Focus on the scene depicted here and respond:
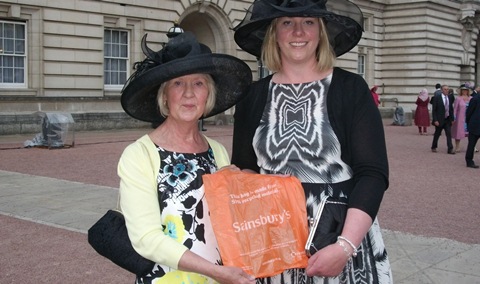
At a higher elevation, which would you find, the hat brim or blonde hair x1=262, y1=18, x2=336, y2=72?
blonde hair x1=262, y1=18, x2=336, y2=72

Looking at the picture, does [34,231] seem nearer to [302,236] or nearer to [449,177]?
[302,236]

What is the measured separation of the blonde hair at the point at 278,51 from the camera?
2.61 m

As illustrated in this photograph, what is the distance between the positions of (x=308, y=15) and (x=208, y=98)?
55cm

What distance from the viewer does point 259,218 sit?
2271 millimetres

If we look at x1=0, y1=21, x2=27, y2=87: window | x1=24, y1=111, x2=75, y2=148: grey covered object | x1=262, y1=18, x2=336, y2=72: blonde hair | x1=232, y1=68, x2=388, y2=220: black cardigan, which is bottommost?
x1=24, y1=111, x2=75, y2=148: grey covered object

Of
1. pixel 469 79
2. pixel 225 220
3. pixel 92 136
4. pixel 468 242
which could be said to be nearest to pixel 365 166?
pixel 225 220

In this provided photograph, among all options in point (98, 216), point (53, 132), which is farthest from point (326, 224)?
point (53, 132)

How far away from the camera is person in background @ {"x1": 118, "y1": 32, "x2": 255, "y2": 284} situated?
219 cm

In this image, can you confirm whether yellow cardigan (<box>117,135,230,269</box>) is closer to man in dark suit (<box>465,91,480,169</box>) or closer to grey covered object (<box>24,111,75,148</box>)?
man in dark suit (<box>465,91,480,169</box>)

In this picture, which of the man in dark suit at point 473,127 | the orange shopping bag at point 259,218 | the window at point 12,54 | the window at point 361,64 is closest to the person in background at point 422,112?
the man in dark suit at point 473,127

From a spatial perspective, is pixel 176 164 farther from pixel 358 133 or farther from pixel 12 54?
pixel 12 54

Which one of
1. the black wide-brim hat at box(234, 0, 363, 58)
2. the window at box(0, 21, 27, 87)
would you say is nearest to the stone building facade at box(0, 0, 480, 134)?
the window at box(0, 21, 27, 87)

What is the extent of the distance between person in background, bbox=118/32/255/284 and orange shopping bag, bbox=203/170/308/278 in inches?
4.0

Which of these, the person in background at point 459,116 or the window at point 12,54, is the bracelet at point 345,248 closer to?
the person in background at point 459,116
